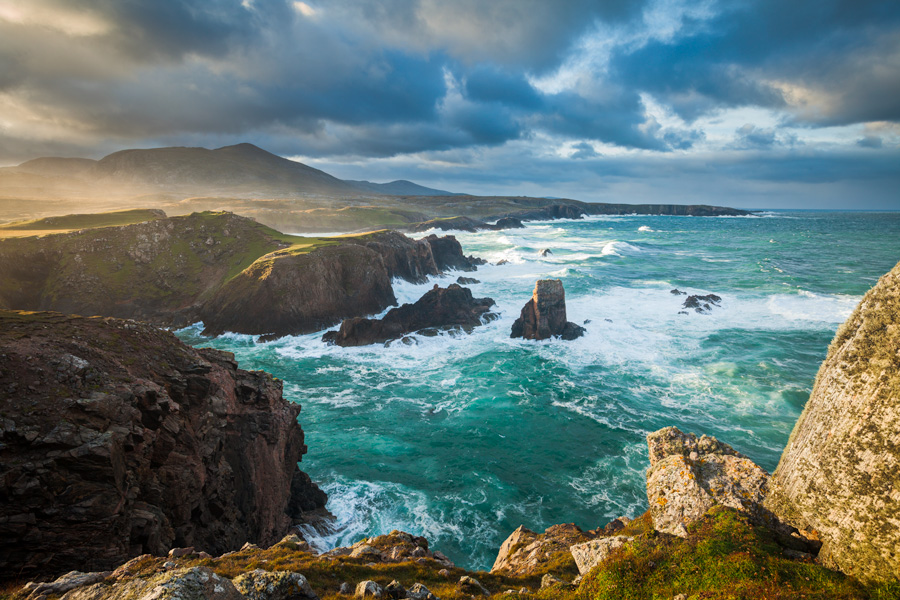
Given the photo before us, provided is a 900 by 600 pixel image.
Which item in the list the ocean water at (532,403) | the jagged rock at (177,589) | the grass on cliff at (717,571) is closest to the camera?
the jagged rock at (177,589)

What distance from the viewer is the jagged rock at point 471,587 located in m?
8.21

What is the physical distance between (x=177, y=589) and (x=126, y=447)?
667 centimetres

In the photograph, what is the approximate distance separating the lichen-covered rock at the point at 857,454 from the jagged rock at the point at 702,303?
40.2 meters

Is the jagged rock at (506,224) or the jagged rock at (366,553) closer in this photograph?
the jagged rock at (366,553)

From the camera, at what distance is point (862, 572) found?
631cm

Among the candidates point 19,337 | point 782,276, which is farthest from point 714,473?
point 782,276

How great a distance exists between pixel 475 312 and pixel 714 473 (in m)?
32.3

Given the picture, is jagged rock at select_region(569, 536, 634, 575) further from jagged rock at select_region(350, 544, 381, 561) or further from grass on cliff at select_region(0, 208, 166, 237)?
grass on cliff at select_region(0, 208, 166, 237)

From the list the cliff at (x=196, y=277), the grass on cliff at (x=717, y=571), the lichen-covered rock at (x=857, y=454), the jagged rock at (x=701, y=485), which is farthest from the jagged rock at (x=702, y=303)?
the grass on cliff at (x=717, y=571)

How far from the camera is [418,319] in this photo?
39.7 metres

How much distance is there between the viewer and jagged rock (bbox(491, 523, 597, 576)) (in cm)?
1031

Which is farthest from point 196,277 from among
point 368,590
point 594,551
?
point 594,551

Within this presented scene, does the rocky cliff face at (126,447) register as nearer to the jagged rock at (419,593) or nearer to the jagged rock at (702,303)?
the jagged rock at (419,593)

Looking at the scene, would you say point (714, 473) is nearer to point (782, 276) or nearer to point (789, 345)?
point (789, 345)
